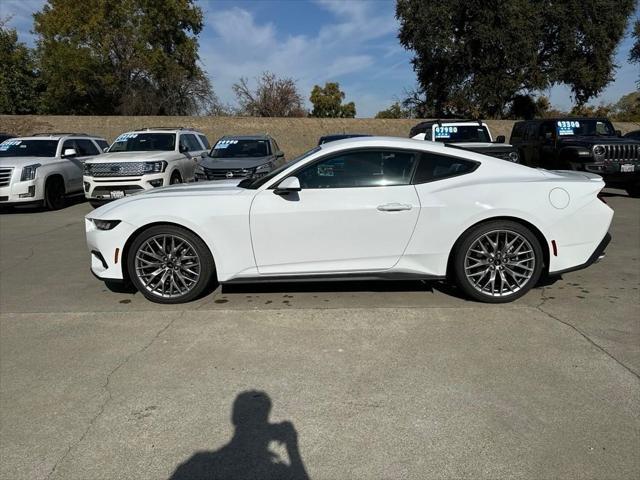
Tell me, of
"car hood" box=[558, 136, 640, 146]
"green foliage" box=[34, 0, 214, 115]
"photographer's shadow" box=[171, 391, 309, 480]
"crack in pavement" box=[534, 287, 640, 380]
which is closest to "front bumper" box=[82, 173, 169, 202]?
"crack in pavement" box=[534, 287, 640, 380]

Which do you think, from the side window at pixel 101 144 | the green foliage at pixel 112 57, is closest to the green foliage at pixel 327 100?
the green foliage at pixel 112 57

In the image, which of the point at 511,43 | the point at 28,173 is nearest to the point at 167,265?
the point at 28,173

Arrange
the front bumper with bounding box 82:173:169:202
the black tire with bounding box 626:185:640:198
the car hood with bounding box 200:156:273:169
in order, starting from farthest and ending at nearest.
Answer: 1. the black tire with bounding box 626:185:640:198
2. the car hood with bounding box 200:156:273:169
3. the front bumper with bounding box 82:173:169:202

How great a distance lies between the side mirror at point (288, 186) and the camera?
4655mm

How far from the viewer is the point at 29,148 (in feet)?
42.2

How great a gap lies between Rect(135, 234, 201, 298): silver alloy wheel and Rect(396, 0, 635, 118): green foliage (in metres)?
27.1

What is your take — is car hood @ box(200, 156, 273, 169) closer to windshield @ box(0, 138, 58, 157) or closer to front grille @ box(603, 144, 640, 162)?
windshield @ box(0, 138, 58, 157)

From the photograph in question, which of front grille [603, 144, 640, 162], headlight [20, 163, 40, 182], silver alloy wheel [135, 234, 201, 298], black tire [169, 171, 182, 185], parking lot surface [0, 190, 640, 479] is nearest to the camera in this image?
parking lot surface [0, 190, 640, 479]

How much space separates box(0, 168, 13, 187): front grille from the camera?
37.0 ft

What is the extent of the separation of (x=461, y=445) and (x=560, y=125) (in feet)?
42.9

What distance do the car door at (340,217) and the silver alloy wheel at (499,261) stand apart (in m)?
0.68

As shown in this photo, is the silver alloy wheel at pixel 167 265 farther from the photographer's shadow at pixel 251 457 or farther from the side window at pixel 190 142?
the side window at pixel 190 142

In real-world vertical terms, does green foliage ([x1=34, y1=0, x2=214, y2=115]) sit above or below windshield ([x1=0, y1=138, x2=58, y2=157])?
above

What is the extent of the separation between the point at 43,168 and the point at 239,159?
14.8ft
